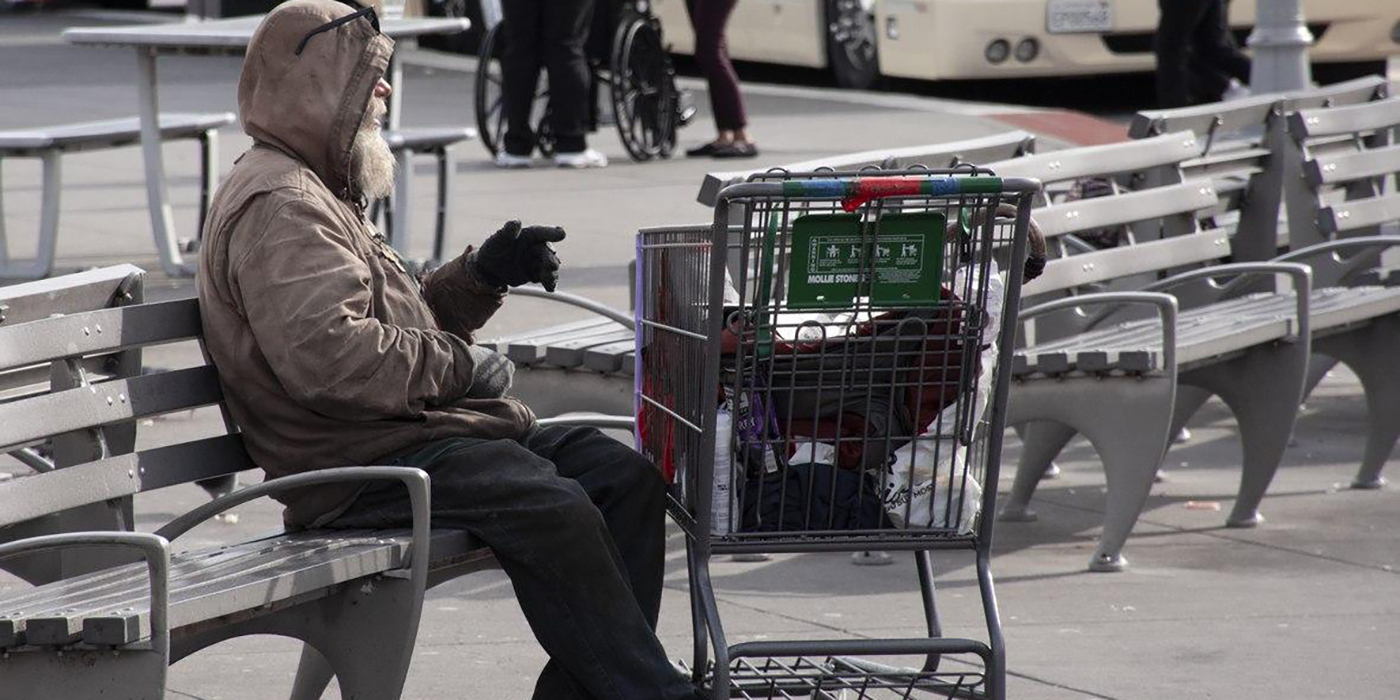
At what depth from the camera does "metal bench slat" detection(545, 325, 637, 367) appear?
5906 millimetres

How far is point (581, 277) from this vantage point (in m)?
9.89

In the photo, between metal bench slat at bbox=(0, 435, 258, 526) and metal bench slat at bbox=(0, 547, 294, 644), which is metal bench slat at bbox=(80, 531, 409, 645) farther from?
metal bench slat at bbox=(0, 435, 258, 526)

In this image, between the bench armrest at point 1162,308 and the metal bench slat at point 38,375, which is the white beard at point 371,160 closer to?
the metal bench slat at point 38,375

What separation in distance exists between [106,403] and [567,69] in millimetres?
8837

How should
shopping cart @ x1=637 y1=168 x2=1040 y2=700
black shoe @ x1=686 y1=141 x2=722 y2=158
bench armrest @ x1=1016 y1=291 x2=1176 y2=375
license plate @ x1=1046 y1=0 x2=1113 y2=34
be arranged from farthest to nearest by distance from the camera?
license plate @ x1=1046 y1=0 x2=1113 y2=34 < black shoe @ x1=686 y1=141 x2=722 y2=158 < bench armrest @ x1=1016 y1=291 x2=1176 y2=375 < shopping cart @ x1=637 y1=168 x2=1040 y2=700

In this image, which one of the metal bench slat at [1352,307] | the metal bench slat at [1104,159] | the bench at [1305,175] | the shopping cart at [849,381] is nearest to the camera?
the shopping cart at [849,381]

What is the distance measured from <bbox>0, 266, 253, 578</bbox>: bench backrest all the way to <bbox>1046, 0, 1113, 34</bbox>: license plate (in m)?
12.4

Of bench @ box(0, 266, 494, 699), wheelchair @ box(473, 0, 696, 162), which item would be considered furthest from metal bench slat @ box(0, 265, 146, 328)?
wheelchair @ box(473, 0, 696, 162)

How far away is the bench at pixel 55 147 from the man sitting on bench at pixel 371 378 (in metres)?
5.56

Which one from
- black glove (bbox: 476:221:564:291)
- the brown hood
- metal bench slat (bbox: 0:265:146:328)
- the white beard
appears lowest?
metal bench slat (bbox: 0:265:146:328)

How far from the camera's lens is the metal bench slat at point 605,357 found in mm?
5797

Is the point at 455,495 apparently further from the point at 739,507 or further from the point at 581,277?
the point at 581,277

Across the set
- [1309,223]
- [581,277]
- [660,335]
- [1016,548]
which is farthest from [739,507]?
[581,277]

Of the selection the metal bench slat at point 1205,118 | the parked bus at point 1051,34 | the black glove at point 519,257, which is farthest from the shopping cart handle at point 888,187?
the parked bus at point 1051,34
